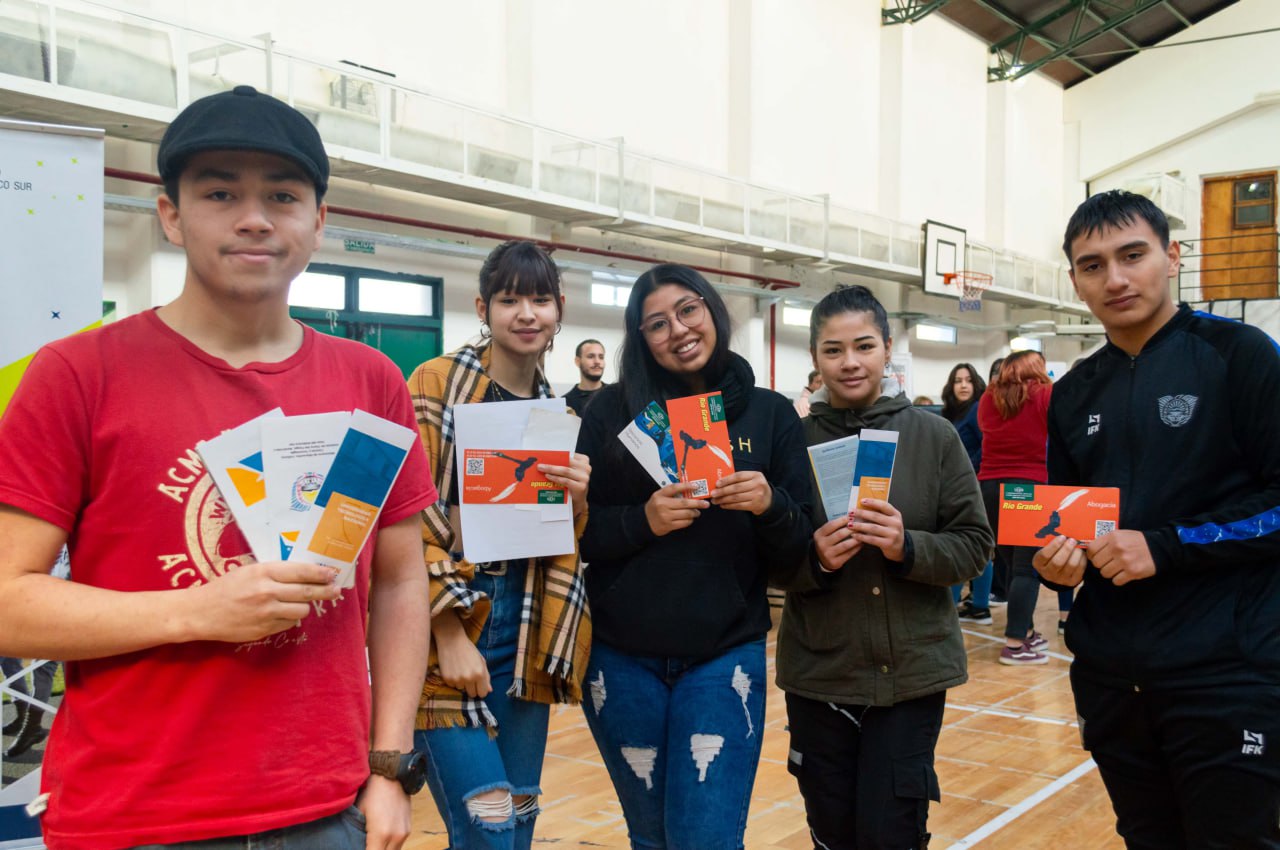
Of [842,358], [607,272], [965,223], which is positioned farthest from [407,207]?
[965,223]

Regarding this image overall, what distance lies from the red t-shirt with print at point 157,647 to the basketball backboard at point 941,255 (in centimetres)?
1670

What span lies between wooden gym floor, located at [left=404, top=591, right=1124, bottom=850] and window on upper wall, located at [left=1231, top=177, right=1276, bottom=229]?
17732 millimetres

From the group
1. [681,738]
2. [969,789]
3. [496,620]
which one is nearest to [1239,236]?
[969,789]

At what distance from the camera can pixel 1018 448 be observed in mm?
5984

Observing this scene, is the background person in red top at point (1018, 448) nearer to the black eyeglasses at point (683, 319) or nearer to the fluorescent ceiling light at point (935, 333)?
the black eyeglasses at point (683, 319)

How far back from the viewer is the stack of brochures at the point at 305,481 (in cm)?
116

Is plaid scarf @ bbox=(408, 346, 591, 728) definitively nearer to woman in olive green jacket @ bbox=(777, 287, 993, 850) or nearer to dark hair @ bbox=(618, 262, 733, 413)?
dark hair @ bbox=(618, 262, 733, 413)

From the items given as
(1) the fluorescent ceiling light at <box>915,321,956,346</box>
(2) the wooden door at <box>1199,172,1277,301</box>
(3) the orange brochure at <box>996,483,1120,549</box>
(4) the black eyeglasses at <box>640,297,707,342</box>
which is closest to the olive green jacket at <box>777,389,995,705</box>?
(3) the orange brochure at <box>996,483,1120,549</box>

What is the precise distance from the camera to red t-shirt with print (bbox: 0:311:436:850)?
1.14 metres

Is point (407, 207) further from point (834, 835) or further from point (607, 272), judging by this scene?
Result: point (834, 835)

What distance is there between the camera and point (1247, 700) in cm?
187

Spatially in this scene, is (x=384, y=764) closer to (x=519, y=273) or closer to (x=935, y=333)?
(x=519, y=273)

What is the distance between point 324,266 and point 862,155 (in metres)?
9.95

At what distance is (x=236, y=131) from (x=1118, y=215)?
1702 mm
